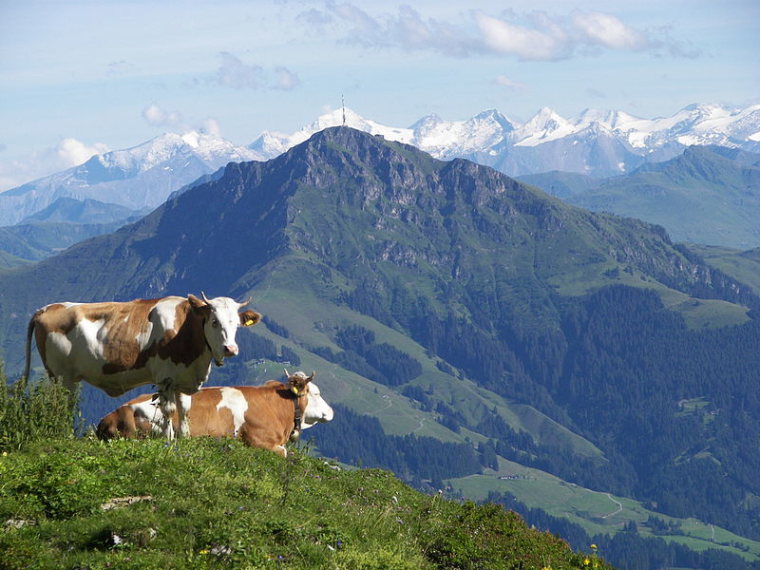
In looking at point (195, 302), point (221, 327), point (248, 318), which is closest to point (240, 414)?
point (248, 318)

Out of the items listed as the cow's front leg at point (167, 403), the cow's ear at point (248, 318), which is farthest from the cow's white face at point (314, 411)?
the cow's front leg at point (167, 403)

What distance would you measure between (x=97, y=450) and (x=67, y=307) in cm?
813

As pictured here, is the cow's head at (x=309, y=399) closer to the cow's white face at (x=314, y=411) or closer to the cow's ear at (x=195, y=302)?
the cow's white face at (x=314, y=411)

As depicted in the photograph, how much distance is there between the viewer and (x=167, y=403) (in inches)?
1089

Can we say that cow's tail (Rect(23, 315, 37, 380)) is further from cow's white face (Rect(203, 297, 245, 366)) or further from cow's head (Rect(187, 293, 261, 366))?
cow's white face (Rect(203, 297, 245, 366))

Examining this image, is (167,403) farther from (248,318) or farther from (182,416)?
(248,318)

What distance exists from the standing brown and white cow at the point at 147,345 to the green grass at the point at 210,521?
2.86m

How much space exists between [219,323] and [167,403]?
2886mm

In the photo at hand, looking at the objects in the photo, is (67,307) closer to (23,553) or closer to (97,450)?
(97,450)

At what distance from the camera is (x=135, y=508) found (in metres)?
19.0

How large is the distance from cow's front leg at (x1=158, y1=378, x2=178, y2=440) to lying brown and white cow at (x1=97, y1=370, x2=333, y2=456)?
1.35 feet

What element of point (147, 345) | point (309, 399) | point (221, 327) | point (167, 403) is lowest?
point (309, 399)

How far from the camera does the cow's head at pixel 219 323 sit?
88.5 ft

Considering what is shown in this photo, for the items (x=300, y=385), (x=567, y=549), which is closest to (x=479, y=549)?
(x=567, y=549)
